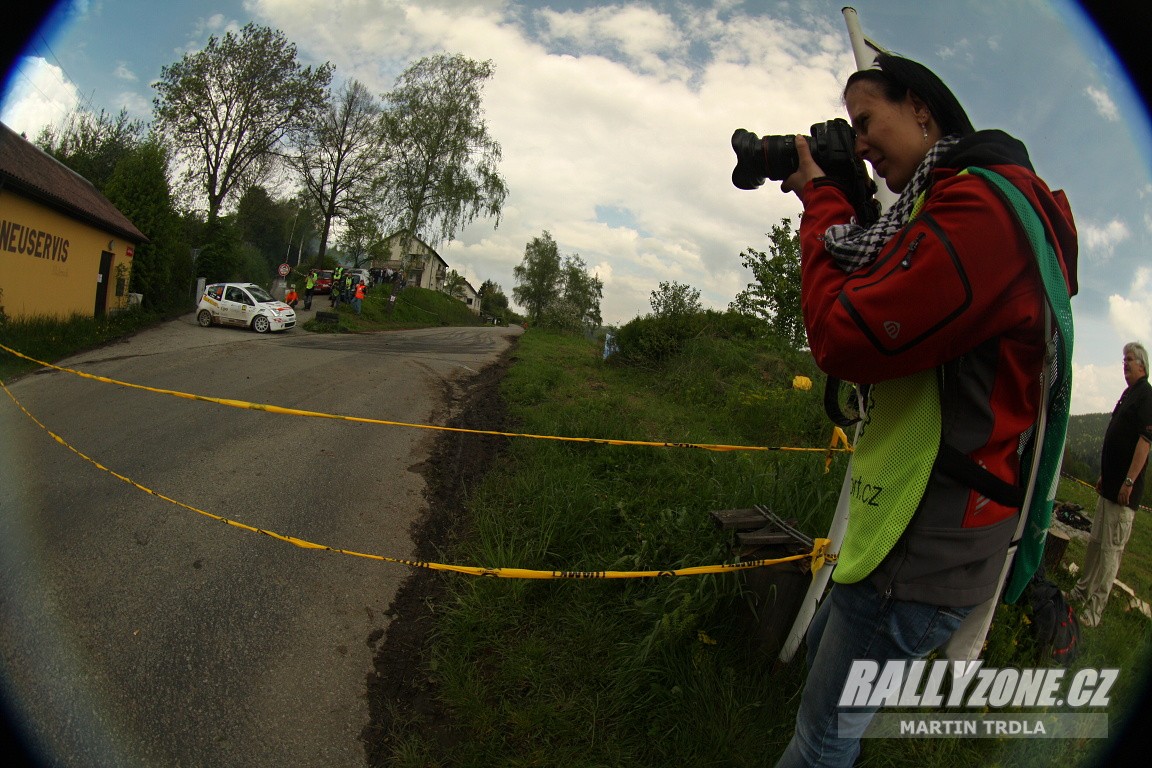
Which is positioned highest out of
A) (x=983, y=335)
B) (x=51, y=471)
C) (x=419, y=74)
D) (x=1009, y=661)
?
(x=419, y=74)

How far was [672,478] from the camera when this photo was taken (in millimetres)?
4770

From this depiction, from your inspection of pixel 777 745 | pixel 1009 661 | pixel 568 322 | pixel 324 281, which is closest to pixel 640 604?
pixel 777 745

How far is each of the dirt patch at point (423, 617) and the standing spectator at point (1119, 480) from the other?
180 inches

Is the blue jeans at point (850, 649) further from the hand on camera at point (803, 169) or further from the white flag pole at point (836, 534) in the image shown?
the hand on camera at point (803, 169)

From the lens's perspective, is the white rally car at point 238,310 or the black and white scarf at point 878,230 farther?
the white rally car at point 238,310

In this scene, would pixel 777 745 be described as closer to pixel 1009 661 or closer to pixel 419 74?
pixel 1009 661

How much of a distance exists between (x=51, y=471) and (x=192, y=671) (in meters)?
3.41

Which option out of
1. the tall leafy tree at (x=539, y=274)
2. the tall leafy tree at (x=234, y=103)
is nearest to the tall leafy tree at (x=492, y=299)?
the tall leafy tree at (x=539, y=274)

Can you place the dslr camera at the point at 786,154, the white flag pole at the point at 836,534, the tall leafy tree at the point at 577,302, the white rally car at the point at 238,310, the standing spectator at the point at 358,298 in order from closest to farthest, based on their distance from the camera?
the dslr camera at the point at 786,154 → the white flag pole at the point at 836,534 → the white rally car at the point at 238,310 → the standing spectator at the point at 358,298 → the tall leafy tree at the point at 577,302

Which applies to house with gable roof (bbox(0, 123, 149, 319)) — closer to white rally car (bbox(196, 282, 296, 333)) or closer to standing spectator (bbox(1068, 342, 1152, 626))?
white rally car (bbox(196, 282, 296, 333))

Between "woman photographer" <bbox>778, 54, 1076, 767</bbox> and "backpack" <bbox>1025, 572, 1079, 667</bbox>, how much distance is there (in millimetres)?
1509

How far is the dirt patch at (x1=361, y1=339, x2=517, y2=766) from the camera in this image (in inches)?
95.9

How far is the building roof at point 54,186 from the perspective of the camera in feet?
37.7

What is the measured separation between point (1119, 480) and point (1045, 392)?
14.7ft
